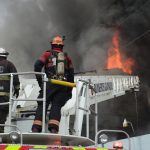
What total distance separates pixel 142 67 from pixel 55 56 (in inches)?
753

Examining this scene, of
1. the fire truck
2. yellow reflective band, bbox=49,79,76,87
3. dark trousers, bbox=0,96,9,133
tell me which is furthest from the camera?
dark trousers, bbox=0,96,9,133

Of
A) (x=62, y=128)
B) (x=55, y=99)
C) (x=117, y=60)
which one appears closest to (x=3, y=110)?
(x=55, y=99)

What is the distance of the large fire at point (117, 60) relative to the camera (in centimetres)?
2265

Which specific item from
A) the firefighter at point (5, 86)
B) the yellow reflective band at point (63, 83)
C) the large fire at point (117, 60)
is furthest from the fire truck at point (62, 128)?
the large fire at point (117, 60)

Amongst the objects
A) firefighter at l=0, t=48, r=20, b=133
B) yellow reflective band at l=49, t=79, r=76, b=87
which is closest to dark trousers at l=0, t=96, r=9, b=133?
firefighter at l=0, t=48, r=20, b=133

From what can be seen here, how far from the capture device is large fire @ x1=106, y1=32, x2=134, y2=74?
2265 cm

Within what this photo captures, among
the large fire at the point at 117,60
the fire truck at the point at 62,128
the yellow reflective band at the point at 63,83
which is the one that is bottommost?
the fire truck at the point at 62,128

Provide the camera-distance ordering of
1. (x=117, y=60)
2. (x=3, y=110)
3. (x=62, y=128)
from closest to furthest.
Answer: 1. (x=3, y=110)
2. (x=62, y=128)
3. (x=117, y=60)

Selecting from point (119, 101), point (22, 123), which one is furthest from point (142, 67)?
point (22, 123)

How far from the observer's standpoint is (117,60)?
76.7 ft

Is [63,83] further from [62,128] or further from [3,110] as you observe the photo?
[3,110]

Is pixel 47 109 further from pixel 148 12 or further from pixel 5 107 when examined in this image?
pixel 148 12

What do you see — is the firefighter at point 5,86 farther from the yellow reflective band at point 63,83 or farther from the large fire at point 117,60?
the large fire at point 117,60

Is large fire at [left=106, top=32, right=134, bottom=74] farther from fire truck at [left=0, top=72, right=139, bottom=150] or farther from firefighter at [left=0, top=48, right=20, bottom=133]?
firefighter at [left=0, top=48, right=20, bottom=133]
